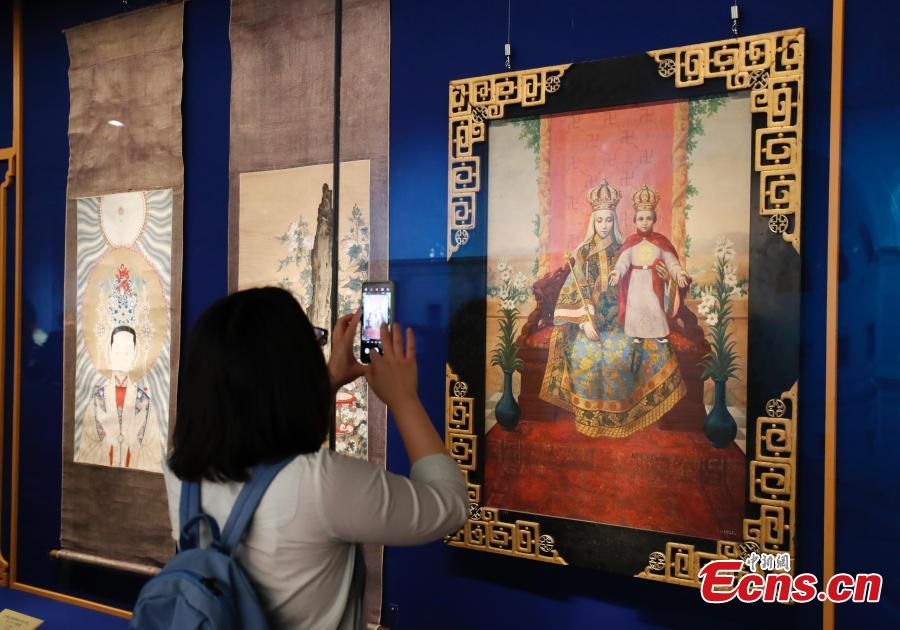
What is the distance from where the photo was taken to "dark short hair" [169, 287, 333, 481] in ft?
3.08

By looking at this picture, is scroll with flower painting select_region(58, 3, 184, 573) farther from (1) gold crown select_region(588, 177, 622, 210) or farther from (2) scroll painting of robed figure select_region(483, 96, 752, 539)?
(1) gold crown select_region(588, 177, 622, 210)

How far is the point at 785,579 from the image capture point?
1.54 meters

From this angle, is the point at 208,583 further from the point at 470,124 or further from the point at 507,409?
the point at 470,124

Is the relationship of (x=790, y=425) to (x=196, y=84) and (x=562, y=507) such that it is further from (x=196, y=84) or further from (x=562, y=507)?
(x=196, y=84)

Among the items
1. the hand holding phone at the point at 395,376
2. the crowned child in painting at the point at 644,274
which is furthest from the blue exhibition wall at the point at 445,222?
the hand holding phone at the point at 395,376

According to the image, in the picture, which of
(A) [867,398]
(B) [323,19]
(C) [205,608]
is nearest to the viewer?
(C) [205,608]

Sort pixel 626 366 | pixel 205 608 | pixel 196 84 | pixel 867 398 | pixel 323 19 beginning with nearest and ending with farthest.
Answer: pixel 205 608
pixel 867 398
pixel 626 366
pixel 323 19
pixel 196 84

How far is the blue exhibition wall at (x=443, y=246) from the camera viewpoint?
1511 millimetres

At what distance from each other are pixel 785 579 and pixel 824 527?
14 centimetres

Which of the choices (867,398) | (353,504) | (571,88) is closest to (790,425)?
(867,398)

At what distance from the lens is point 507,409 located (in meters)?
1.83

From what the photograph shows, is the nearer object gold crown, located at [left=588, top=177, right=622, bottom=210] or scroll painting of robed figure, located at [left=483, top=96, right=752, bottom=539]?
scroll painting of robed figure, located at [left=483, top=96, right=752, bottom=539]

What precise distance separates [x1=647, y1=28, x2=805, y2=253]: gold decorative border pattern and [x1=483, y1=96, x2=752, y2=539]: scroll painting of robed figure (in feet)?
0.14

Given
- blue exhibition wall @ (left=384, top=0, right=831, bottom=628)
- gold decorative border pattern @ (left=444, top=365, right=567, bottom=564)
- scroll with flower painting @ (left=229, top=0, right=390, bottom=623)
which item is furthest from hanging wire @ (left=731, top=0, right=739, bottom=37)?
gold decorative border pattern @ (left=444, top=365, right=567, bottom=564)
